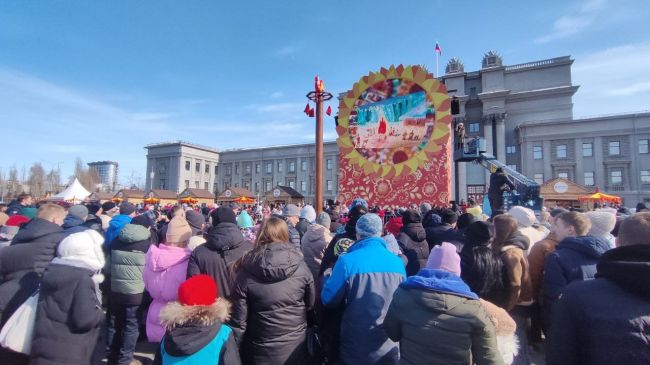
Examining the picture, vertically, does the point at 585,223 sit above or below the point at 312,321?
above

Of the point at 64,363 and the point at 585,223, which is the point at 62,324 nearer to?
the point at 64,363

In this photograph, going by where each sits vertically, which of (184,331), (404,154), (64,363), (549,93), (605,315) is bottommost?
(64,363)

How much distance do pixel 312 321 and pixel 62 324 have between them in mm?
2057

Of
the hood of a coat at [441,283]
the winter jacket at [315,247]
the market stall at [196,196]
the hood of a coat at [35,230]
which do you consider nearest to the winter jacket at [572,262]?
the hood of a coat at [441,283]

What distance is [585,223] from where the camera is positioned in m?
3.16

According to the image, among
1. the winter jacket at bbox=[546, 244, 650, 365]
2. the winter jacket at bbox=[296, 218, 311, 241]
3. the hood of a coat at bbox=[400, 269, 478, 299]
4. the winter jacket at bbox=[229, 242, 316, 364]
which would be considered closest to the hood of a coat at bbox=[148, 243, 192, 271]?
the winter jacket at bbox=[229, 242, 316, 364]

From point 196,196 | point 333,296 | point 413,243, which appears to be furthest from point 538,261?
point 196,196

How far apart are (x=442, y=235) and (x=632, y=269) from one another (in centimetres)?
340

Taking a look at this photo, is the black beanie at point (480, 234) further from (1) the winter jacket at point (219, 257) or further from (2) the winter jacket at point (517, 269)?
(1) the winter jacket at point (219, 257)

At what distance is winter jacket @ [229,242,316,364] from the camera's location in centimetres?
255

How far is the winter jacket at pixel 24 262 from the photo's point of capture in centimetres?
300

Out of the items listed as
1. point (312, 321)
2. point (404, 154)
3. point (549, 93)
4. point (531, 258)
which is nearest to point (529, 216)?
point (531, 258)

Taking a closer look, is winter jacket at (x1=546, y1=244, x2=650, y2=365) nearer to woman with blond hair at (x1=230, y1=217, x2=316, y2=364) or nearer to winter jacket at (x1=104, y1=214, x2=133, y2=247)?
woman with blond hair at (x1=230, y1=217, x2=316, y2=364)

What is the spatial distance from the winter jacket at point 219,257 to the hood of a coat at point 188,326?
3.30 feet
